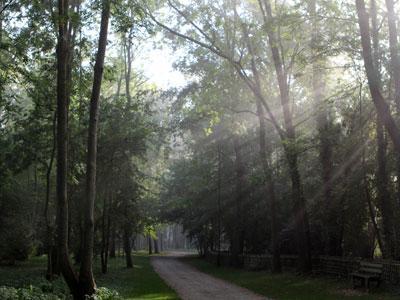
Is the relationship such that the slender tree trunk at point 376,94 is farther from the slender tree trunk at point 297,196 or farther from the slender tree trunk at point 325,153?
the slender tree trunk at point 297,196

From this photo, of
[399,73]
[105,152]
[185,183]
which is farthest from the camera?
[185,183]

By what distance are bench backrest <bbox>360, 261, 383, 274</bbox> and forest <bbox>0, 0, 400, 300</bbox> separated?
395 mm

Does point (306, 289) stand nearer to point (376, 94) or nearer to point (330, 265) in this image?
point (330, 265)

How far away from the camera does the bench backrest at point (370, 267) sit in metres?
15.4

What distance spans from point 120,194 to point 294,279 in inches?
466

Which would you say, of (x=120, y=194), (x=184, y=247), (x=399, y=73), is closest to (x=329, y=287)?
(x=399, y=73)

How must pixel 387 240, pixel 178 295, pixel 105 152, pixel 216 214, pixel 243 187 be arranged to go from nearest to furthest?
pixel 178 295 < pixel 387 240 < pixel 105 152 < pixel 243 187 < pixel 216 214

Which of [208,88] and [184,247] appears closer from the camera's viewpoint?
[208,88]

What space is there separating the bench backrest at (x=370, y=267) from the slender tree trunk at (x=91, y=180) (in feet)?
27.5

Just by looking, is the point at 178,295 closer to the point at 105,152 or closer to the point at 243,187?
the point at 105,152

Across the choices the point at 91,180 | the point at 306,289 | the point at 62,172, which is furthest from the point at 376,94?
the point at 62,172

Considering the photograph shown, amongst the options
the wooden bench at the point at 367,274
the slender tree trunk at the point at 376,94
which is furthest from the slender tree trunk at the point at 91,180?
the wooden bench at the point at 367,274

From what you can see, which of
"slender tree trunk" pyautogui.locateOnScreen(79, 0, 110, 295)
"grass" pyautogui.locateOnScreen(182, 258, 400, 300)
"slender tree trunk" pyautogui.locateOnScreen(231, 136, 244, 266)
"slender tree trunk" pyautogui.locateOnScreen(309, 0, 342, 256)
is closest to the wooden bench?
"grass" pyautogui.locateOnScreen(182, 258, 400, 300)

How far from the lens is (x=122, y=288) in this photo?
1919 cm
